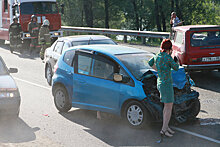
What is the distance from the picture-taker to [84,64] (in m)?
9.05

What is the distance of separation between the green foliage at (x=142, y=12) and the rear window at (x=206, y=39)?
3817 centimetres

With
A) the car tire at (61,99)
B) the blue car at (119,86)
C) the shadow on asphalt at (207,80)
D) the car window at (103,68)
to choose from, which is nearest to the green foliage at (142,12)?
the shadow on asphalt at (207,80)

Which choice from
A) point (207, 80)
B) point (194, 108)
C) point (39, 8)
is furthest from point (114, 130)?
point (39, 8)

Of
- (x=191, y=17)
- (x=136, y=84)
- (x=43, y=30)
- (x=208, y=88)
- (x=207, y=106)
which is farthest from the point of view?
(x=191, y=17)

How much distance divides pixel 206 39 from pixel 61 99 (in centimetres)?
584

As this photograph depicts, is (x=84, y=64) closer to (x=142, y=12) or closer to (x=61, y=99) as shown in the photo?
(x=61, y=99)

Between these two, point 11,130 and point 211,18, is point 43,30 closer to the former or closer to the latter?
point 11,130

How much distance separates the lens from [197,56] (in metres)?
13.1

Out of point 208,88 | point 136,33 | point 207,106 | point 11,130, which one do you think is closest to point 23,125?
point 11,130

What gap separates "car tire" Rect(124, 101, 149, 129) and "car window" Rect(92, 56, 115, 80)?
2.50 feet

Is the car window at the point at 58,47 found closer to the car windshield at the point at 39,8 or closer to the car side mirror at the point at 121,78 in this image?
the car side mirror at the point at 121,78

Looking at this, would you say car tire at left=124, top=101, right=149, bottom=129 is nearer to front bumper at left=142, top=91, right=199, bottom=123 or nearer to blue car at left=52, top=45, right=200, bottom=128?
blue car at left=52, top=45, right=200, bottom=128

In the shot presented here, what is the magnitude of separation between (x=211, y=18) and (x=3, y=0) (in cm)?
3512

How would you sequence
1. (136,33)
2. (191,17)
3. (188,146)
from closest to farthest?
(188,146) → (136,33) → (191,17)
